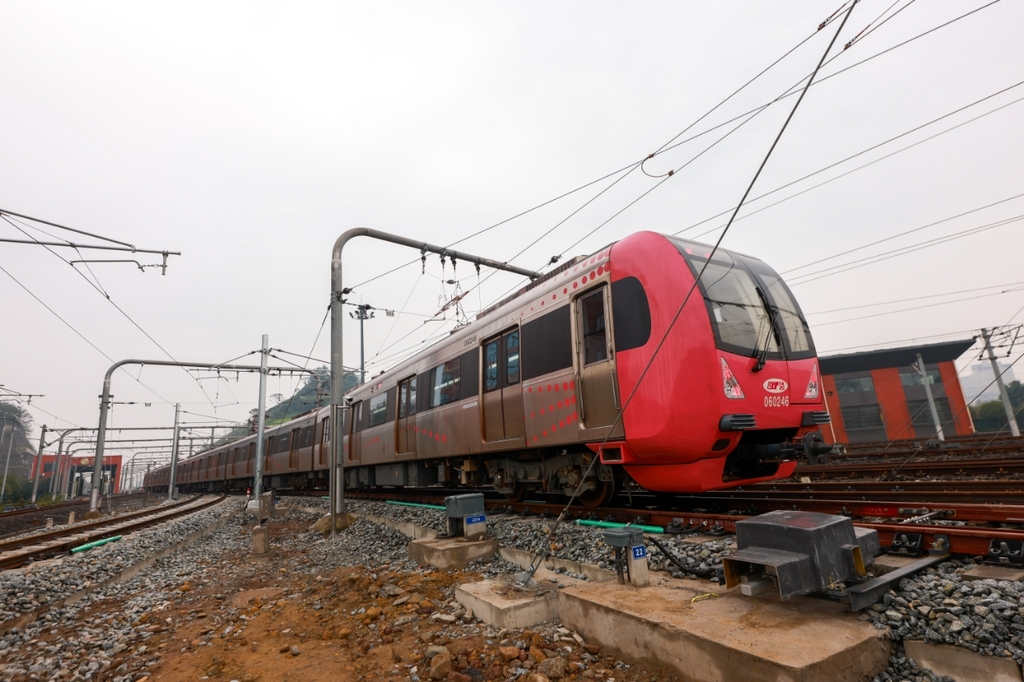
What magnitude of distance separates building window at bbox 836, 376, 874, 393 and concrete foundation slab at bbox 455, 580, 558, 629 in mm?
41492

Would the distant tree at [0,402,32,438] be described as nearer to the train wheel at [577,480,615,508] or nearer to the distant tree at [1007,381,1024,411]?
the train wheel at [577,480,615,508]

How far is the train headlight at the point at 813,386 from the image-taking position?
6.06 m

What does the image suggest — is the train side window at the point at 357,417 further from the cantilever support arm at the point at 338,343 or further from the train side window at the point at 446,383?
the train side window at the point at 446,383

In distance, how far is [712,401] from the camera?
200 inches

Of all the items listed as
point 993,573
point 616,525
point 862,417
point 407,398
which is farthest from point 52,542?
point 862,417

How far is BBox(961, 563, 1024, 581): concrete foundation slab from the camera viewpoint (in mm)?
2783

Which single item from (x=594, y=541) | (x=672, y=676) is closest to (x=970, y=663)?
(x=672, y=676)

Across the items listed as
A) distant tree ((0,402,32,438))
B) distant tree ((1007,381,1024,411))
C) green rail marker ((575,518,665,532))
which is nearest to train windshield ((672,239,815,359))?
green rail marker ((575,518,665,532))

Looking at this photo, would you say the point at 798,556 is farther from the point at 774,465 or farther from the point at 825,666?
the point at 774,465

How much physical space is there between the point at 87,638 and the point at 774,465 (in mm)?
7292

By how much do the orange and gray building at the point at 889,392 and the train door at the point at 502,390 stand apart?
3615 centimetres

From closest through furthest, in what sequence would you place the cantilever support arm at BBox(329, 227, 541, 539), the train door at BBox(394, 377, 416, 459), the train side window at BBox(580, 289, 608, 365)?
the train side window at BBox(580, 289, 608, 365)
the cantilever support arm at BBox(329, 227, 541, 539)
the train door at BBox(394, 377, 416, 459)

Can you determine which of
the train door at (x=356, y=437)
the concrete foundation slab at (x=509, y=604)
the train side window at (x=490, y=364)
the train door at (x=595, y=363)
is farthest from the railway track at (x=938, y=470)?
the train door at (x=356, y=437)

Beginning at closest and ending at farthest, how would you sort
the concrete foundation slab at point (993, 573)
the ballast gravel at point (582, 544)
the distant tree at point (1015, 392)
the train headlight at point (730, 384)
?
1. the concrete foundation slab at point (993, 573)
2. the ballast gravel at point (582, 544)
3. the train headlight at point (730, 384)
4. the distant tree at point (1015, 392)
